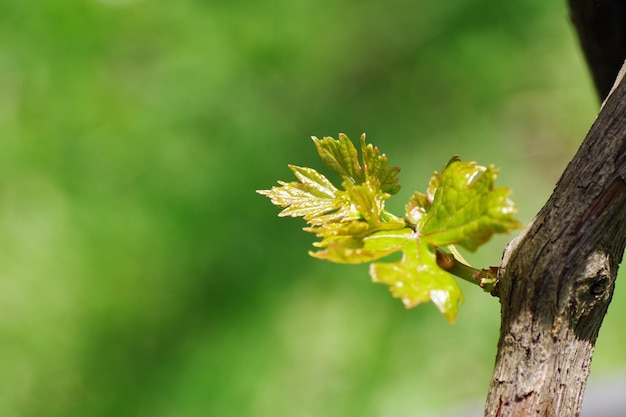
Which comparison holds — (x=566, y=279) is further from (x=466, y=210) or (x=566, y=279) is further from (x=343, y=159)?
(x=343, y=159)

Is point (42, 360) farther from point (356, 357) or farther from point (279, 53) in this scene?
point (279, 53)

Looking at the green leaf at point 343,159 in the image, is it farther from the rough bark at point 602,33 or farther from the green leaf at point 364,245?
the rough bark at point 602,33

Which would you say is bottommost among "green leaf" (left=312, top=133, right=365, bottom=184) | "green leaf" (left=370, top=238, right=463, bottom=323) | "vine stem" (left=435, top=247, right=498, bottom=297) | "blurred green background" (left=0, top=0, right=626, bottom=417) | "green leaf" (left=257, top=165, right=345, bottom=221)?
"green leaf" (left=370, top=238, right=463, bottom=323)

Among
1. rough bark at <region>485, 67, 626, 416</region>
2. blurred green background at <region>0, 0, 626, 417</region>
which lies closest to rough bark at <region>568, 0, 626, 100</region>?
rough bark at <region>485, 67, 626, 416</region>

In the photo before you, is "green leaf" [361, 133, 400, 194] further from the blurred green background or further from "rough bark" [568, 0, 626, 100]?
the blurred green background

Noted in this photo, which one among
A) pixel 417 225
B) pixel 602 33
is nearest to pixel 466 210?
pixel 417 225

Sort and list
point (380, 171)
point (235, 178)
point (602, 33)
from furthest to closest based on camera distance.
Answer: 1. point (235, 178)
2. point (602, 33)
3. point (380, 171)

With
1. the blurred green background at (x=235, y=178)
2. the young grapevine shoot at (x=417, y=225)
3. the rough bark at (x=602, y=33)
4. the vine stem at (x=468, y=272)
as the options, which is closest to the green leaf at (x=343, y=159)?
the young grapevine shoot at (x=417, y=225)
